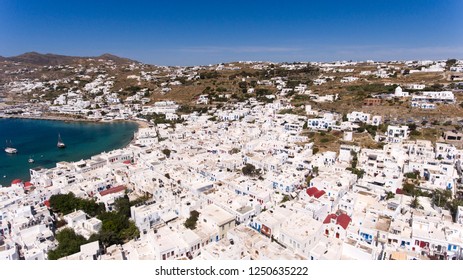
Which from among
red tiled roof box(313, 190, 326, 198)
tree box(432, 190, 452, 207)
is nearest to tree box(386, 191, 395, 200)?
tree box(432, 190, 452, 207)

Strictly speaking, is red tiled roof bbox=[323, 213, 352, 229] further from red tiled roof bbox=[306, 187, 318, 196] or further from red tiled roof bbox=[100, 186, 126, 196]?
red tiled roof bbox=[100, 186, 126, 196]

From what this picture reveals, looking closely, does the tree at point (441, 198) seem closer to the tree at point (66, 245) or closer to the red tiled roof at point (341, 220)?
the red tiled roof at point (341, 220)

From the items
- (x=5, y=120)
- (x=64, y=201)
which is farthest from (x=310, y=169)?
(x=5, y=120)

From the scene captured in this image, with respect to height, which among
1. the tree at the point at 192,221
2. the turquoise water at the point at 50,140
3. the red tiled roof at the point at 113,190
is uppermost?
the tree at the point at 192,221

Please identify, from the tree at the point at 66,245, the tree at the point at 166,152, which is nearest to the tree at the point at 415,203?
the tree at the point at 66,245

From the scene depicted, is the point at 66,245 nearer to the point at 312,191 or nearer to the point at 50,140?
the point at 312,191
